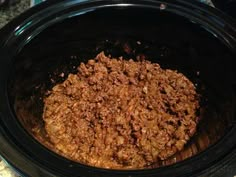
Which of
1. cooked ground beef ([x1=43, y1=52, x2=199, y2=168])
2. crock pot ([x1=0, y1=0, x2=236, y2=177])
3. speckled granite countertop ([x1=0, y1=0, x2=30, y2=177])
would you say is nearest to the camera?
crock pot ([x1=0, y1=0, x2=236, y2=177])

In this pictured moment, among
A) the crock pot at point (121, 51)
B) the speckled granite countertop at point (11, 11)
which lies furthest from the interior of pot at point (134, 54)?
the speckled granite countertop at point (11, 11)

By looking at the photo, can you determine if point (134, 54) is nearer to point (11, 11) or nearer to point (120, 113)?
point (120, 113)

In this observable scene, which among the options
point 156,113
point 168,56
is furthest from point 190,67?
point 156,113

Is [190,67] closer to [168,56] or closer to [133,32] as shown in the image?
[168,56]

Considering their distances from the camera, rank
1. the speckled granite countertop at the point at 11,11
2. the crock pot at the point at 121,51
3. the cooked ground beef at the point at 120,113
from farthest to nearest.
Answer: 1. the speckled granite countertop at the point at 11,11
2. the cooked ground beef at the point at 120,113
3. the crock pot at the point at 121,51

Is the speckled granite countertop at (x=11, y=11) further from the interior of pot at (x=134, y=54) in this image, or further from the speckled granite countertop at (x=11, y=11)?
the interior of pot at (x=134, y=54)

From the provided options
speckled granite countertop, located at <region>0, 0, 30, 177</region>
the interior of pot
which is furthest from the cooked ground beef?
speckled granite countertop, located at <region>0, 0, 30, 177</region>

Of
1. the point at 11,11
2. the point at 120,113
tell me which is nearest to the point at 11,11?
the point at 11,11

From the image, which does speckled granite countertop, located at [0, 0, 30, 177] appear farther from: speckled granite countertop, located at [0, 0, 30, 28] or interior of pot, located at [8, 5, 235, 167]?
interior of pot, located at [8, 5, 235, 167]
